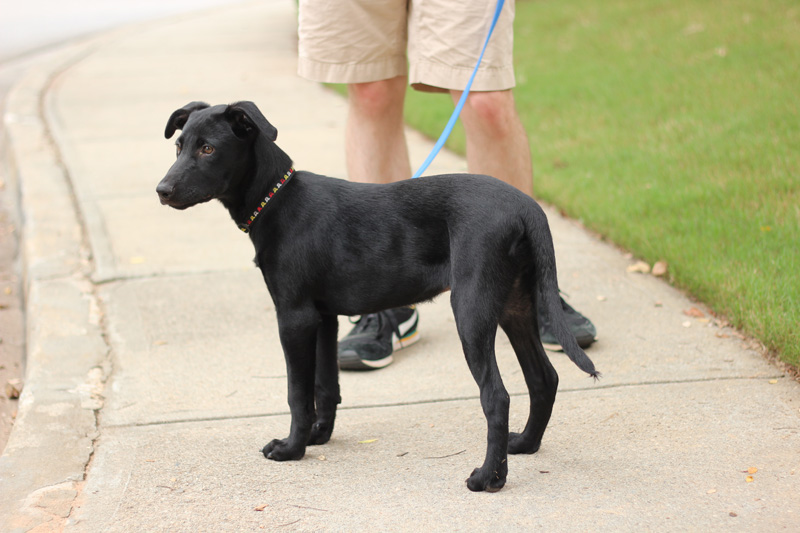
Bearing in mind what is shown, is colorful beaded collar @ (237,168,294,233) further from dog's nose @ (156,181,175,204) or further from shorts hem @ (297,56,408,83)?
shorts hem @ (297,56,408,83)

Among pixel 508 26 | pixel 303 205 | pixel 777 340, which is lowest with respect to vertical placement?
pixel 777 340

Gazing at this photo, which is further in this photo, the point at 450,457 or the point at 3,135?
the point at 3,135

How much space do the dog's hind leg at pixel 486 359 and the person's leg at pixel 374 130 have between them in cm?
142

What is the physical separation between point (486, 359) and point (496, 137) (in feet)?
4.44

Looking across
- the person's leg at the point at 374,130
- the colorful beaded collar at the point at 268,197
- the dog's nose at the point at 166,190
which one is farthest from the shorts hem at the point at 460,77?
the dog's nose at the point at 166,190

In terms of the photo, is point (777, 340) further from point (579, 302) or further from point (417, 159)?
point (417, 159)

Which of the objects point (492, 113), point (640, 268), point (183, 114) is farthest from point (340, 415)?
point (640, 268)

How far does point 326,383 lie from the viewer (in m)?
3.02

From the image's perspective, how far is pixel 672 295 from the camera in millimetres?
4168

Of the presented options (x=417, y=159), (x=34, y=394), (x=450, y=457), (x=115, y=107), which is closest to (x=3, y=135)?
(x=115, y=107)

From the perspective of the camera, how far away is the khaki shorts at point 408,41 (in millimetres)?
3473

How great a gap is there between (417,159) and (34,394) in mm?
3925

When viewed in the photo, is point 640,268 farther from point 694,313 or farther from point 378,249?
point 378,249

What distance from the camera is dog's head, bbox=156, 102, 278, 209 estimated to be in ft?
8.44
